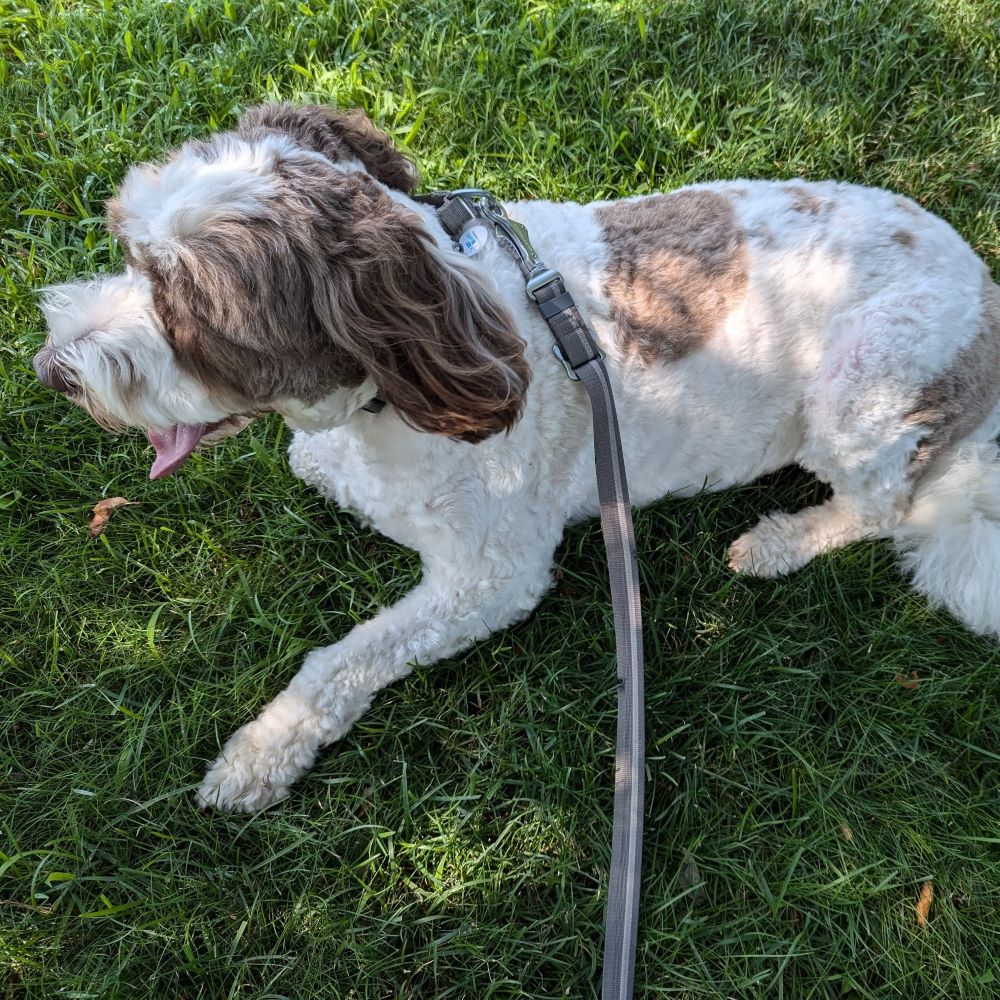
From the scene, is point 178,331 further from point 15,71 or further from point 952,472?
point 15,71

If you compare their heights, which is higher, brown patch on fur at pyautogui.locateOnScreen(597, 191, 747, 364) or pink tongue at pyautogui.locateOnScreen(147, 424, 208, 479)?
brown patch on fur at pyautogui.locateOnScreen(597, 191, 747, 364)

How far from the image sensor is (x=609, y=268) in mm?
2756

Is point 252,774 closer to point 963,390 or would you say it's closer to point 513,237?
point 513,237

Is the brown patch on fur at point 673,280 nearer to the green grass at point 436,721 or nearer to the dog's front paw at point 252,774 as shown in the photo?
the green grass at point 436,721

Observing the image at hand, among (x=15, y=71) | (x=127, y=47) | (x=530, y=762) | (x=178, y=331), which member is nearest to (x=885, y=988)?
(x=530, y=762)

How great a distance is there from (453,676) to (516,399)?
51.4 inches

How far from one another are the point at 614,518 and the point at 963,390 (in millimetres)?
1416

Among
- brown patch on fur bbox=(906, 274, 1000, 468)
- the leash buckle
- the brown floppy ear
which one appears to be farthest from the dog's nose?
brown patch on fur bbox=(906, 274, 1000, 468)

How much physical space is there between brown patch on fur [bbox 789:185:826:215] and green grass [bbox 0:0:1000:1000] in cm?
120

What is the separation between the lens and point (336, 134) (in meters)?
2.40

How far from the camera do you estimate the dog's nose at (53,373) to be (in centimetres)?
217

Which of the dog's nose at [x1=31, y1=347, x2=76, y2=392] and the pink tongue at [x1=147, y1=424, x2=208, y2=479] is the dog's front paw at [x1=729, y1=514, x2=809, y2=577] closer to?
the pink tongue at [x1=147, y1=424, x2=208, y2=479]

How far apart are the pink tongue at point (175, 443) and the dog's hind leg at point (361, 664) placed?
3.03 ft

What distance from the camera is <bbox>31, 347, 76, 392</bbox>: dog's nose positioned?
2172 millimetres
